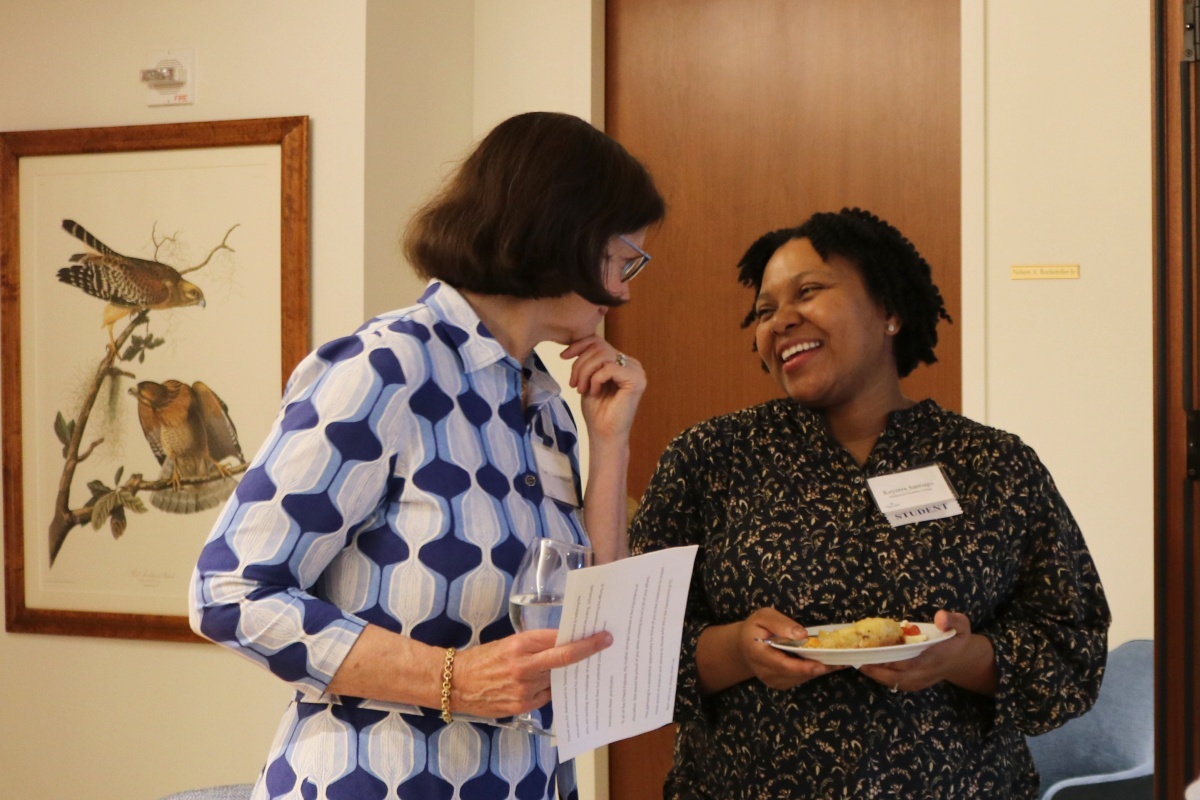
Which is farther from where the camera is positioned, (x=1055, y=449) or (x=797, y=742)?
(x=1055, y=449)

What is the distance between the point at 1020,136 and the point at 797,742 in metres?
2.28

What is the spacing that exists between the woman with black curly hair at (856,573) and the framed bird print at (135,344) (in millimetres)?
1782

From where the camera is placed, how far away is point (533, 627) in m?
1.25

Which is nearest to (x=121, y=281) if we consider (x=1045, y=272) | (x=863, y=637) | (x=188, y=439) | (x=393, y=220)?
(x=188, y=439)


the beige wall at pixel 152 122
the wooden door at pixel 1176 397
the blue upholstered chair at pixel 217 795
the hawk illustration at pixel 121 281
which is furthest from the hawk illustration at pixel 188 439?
the wooden door at pixel 1176 397

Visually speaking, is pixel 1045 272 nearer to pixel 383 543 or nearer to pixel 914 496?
pixel 914 496

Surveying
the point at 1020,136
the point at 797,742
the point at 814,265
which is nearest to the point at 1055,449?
the point at 1020,136

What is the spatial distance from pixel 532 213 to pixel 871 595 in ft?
3.04

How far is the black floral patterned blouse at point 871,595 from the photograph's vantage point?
6.07ft

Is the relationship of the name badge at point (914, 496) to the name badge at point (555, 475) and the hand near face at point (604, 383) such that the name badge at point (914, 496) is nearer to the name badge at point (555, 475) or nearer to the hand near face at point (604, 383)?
the hand near face at point (604, 383)

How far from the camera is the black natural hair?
214 centimetres

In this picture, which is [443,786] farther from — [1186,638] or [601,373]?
[1186,638]

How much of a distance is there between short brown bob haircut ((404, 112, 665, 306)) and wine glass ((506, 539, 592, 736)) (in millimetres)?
363

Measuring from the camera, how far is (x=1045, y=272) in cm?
337
